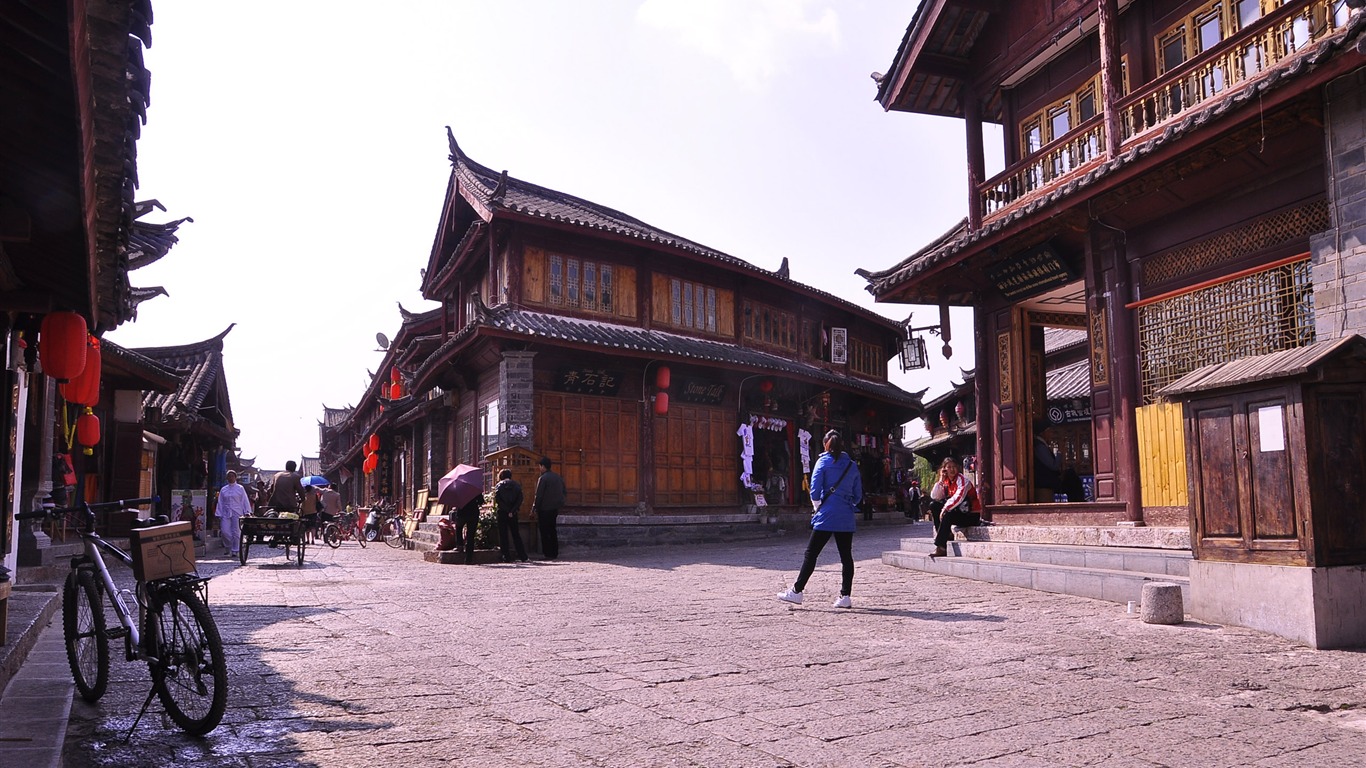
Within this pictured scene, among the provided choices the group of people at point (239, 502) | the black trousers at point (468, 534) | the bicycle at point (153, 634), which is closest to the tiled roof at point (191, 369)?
the group of people at point (239, 502)

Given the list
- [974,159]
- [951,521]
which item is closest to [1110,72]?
[974,159]

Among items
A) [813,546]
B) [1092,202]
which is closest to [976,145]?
[1092,202]

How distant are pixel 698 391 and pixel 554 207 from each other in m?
5.58

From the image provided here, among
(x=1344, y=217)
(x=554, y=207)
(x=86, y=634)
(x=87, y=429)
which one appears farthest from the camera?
(x=554, y=207)

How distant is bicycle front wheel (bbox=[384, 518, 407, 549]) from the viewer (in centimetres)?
2400

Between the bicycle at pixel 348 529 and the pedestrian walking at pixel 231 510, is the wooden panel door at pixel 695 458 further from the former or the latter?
the bicycle at pixel 348 529

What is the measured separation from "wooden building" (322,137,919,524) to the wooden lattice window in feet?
32.1

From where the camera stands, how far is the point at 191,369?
28.0 metres

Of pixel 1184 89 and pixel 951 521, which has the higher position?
pixel 1184 89

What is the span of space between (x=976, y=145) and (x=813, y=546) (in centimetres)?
747

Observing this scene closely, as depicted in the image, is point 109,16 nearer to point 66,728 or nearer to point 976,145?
point 66,728

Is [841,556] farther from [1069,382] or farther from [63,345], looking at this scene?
[1069,382]

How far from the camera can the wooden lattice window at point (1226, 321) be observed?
29.4 feet

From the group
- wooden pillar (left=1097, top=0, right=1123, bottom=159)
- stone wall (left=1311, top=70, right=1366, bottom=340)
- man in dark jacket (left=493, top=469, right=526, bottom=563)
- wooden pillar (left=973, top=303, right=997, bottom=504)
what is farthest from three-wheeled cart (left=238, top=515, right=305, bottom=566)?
stone wall (left=1311, top=70, right=1366, bottom=340)
